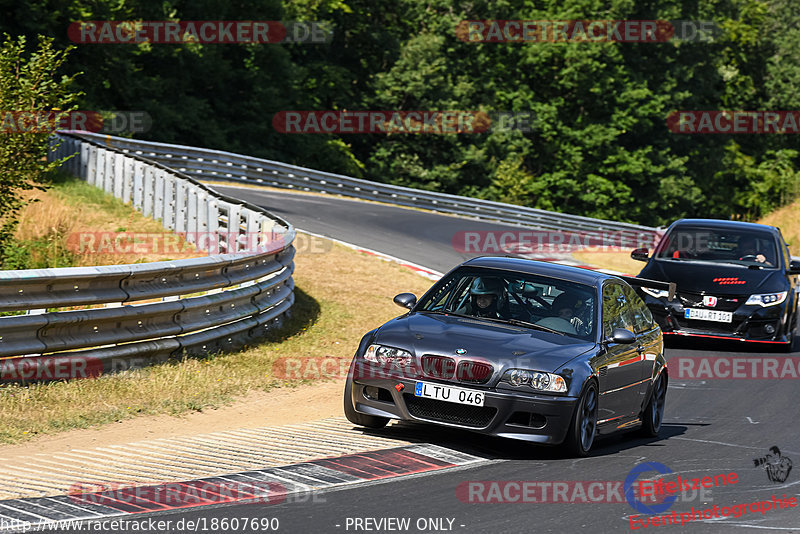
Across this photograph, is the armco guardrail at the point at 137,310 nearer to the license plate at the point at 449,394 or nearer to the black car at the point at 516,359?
the black car at the point at 516,359

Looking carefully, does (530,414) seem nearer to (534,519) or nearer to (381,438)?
(381,438)

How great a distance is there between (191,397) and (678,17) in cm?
5729

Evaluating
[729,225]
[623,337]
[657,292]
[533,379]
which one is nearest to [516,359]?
[533,379]

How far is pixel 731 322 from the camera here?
15.0 meters

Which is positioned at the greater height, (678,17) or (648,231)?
(678,17)

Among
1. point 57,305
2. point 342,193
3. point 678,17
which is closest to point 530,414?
point 57,305

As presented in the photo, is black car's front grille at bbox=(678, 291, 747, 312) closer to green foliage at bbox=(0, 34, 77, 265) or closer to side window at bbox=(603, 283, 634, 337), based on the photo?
side window at bbox=(603, 283, 634, 337)

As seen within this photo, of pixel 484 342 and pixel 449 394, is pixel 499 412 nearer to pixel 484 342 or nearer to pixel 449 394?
pixel 449 394

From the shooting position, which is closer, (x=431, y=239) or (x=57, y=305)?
(x=57, y=305)

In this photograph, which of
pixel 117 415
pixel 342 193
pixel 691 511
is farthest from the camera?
pixel 342 193

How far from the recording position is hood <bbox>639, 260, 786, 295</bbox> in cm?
1512

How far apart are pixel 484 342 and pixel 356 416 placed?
1206 millimetres

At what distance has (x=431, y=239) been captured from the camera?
1080 inches

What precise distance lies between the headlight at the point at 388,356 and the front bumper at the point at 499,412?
0.13 m
